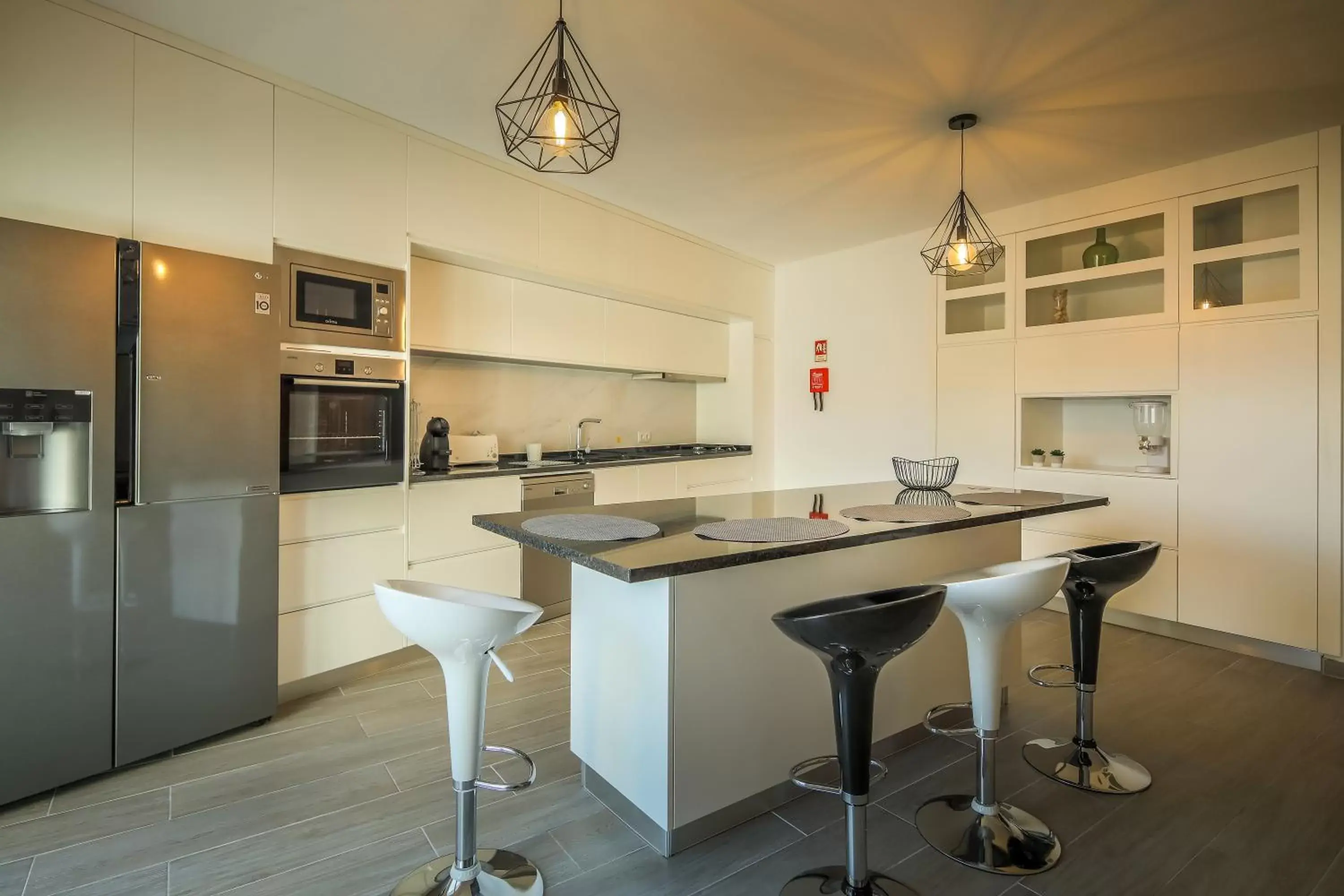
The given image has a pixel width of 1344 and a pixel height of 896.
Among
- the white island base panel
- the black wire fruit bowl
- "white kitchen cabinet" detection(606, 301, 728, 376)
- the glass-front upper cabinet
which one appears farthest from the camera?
"white kitchen cabinet" detection(606, 301, 728, 376)

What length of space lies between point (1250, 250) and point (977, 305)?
1.44m

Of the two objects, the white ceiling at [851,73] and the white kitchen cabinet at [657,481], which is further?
the white kitchen cabinet at [657,481]

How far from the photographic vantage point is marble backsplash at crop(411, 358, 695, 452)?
3828mm

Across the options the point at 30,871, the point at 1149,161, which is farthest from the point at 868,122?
the point at 30,871

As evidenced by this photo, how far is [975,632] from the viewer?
176 cm

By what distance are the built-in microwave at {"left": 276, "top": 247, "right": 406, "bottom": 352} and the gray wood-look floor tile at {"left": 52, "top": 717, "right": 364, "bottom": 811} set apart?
1.51 m

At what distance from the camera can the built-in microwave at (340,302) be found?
2584mm

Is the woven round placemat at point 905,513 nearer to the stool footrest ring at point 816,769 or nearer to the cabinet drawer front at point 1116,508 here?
the stool footrest ring at point 816,769

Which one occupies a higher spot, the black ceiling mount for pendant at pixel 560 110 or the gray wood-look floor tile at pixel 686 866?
the black ceiling mount for pendant at pixel 560 110

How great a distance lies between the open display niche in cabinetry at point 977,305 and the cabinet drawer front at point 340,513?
3.63 meters

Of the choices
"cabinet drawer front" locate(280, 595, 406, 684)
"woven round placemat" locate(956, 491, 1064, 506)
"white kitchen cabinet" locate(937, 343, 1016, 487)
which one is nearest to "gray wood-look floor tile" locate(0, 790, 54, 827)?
"cabinet drawer front" locate(280, 595, 406, 684)

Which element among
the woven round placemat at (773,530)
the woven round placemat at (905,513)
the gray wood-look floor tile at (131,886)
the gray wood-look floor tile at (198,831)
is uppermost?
the woven round placemat at (905,513)

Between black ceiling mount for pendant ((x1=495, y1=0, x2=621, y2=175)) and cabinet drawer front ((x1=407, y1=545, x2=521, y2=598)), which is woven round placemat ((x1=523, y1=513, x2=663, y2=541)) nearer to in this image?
black ceiling mount for pendant ((x1=495, y1=0, x2=621, y2=175))

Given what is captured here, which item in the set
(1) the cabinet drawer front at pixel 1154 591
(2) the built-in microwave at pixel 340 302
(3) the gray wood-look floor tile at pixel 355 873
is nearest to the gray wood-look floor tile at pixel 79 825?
(3) the gray wood-look floor tile at pixel 355 873
